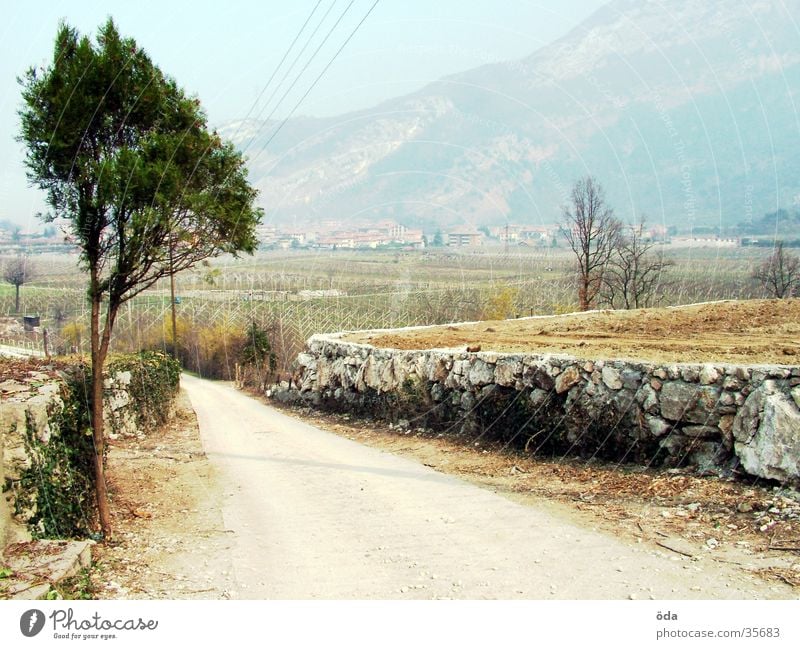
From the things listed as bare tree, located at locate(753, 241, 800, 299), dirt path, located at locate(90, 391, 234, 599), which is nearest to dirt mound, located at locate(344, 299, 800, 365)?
dirt path, located at locate(90, 391, 234, 599)

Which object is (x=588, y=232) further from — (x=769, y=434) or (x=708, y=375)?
(x=769, y=434)

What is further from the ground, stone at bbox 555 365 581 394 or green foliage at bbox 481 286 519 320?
stone at bbox 555 365 581 394

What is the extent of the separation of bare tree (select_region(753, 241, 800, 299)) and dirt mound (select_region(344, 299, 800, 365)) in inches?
780

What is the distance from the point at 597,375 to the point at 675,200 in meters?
120

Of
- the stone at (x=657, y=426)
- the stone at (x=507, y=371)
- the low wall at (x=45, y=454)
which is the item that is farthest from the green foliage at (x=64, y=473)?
the stone at (x=657, y=426)

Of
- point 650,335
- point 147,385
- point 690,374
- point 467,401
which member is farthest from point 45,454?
point 650,335

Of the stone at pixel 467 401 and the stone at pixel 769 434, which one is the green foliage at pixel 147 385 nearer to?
the stone at pixel 467 401

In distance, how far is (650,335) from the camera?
15.8m

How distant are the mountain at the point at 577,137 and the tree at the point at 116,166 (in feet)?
323

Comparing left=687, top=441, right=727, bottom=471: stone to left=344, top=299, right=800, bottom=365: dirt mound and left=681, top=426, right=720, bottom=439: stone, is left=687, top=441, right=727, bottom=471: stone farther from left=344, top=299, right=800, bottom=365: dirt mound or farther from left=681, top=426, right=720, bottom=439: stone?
left=344, top=299, right=800, bottom=365: dirt mound

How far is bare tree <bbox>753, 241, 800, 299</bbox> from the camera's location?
3834cm

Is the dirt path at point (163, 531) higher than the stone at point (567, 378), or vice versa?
the stone at point (567, 378)

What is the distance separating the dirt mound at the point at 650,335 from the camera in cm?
1222

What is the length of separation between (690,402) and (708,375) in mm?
427
